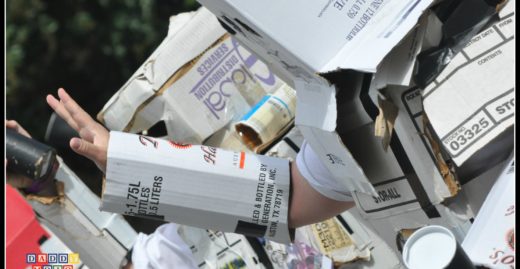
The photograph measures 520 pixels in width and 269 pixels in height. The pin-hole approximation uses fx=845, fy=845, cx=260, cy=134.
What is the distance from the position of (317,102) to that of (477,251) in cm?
34

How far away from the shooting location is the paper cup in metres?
1.14

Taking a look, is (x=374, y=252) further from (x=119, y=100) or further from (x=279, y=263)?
(x=119, y=100)

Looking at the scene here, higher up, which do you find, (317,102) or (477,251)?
(317,102)

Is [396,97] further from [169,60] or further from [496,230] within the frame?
[169,60]

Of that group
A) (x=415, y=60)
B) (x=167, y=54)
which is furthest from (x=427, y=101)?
(x=167, y=54)

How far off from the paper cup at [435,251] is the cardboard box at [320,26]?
28cm

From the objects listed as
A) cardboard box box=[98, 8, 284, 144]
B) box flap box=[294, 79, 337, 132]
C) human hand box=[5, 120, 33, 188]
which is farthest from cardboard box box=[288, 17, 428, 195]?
human hand box=[5, 120, 33, 188]

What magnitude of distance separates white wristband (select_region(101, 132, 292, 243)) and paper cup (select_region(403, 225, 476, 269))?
1.29 feet

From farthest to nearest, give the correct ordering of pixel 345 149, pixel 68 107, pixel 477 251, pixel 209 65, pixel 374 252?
pixel 209 65 → pixel 374 252 → pixel 68 107 → pixel 345 149 → pixel 477 251

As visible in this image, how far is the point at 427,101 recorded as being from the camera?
4.44 ft

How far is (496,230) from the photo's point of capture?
122 cm

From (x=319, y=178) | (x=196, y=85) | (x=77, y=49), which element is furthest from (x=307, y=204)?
(x=77, y=49)

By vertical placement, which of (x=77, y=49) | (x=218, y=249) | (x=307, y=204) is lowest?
(x=218, y=249)

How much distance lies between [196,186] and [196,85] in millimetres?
669
